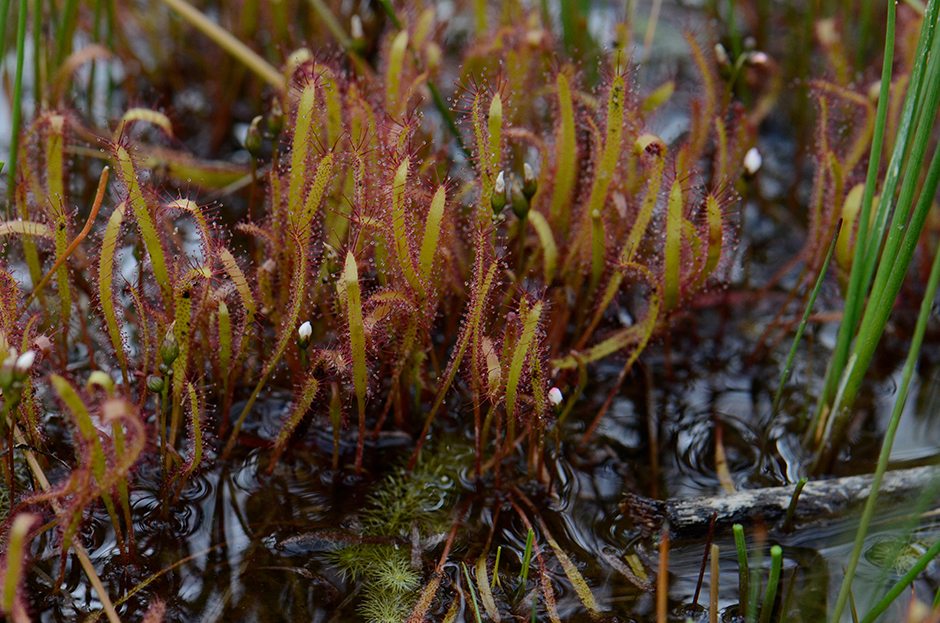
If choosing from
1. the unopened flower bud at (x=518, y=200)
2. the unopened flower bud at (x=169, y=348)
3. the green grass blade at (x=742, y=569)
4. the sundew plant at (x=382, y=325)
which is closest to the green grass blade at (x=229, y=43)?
the sundew plant at (x=382, y=325)

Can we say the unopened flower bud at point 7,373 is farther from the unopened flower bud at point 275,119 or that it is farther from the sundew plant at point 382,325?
the unopened flower bud at point 275,119

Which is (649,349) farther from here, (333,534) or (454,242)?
(333,534)

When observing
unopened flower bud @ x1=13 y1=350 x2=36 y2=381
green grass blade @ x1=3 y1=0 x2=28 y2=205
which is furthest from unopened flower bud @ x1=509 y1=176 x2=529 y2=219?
green grass blade @ x1=3 y1=0 x2=28 y2=205

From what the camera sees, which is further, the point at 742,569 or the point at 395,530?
the point at 395,530

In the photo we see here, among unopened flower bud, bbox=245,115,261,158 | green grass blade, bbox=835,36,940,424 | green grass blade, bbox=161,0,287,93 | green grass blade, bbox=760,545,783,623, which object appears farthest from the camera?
green grass blade, bbox=161,0,287,93

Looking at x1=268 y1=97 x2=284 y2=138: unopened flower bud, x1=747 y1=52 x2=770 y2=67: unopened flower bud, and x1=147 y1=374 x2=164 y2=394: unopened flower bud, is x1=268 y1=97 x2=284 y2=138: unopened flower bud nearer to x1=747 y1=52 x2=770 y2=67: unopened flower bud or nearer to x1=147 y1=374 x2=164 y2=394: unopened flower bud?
x1=147 y1=374 x2=164 y2=394: unopened flower bud

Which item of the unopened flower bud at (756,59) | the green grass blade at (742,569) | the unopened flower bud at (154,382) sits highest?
the unopened flower bud at (756,59)

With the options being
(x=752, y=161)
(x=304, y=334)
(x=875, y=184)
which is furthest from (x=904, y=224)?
(x=304, y=334)

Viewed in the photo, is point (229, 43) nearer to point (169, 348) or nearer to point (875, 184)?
point (169, 348)
